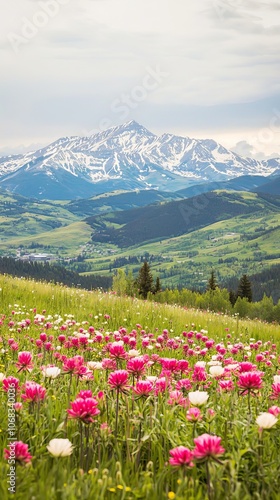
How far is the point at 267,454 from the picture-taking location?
3.63 meters

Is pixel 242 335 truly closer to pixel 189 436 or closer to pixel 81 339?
pixel 81 339

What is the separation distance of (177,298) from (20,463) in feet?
333

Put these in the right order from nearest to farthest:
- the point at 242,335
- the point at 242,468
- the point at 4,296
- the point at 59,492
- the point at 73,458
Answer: the point at 59,492 → the point at 242,468 → the point at 73,458 → the point at 242,335 → the point at 4,296

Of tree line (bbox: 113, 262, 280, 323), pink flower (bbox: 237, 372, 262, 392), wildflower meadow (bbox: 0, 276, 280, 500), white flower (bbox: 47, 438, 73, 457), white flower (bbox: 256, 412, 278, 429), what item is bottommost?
tree line (bbox: 113, 262, 280, 323)

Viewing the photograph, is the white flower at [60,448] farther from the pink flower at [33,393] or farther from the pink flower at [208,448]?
the pink flower at [33,393]

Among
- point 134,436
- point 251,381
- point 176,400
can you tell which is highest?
point 251,381

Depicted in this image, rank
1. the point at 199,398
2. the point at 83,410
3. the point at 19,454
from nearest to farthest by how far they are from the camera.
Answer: the point at 19,454
the point at 83,410
the point at 199,398

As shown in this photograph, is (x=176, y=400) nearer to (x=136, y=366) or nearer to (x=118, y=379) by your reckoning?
(x=136, y=366)

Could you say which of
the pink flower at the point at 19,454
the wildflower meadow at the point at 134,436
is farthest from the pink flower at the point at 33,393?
the pink flower at the point at 19,454

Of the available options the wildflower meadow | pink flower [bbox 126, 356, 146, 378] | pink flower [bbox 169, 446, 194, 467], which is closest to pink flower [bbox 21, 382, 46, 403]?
the wildflower meadow

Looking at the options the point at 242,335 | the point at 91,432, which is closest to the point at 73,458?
the point at 91,432

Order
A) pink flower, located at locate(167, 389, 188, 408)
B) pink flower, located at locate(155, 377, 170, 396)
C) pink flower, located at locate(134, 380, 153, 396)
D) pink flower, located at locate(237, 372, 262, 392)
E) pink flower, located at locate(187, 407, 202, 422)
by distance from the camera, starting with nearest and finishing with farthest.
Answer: pink flower, located at locate(187, 407, 202, 422), pink flower, located at locate(237, 372, 262, 392), pink flower, located at locate(134, 380, 153, 396), pink flower, located at locate(167, 389, 188, 408), pink flower, located at locate(155, 377, 170, 396)

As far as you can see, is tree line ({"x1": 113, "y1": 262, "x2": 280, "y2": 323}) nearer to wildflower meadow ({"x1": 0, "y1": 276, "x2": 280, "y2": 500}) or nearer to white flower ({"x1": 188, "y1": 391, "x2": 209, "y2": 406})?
wildflower meadow ({"x1": 0, "y1": 276, "x2": 280, "y2": 500})

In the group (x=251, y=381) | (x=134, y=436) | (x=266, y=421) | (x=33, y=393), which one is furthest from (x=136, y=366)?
(x=266, y=421)
